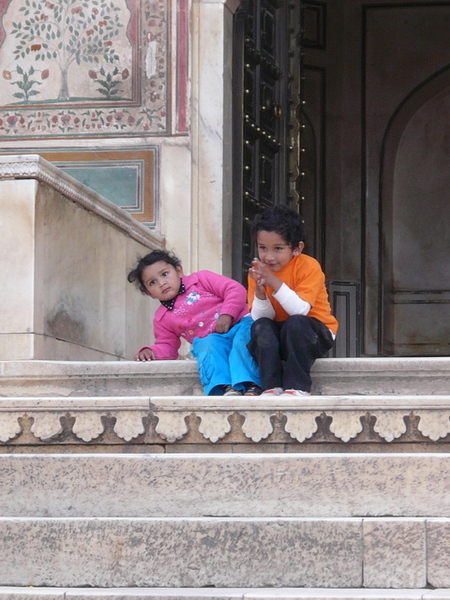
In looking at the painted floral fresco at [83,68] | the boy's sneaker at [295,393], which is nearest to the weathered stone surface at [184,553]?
the boy's sneaker at [295,393]

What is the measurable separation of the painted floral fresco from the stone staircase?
4343 mm

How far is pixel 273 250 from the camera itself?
4.75 meters

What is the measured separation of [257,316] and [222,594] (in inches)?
65.4

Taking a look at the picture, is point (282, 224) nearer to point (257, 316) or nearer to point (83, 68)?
point (257, 316)

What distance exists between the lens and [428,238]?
39.9 ft

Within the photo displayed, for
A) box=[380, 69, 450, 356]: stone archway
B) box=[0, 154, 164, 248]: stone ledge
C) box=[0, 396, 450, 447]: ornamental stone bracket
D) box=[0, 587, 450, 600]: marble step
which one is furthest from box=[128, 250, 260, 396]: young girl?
box=[380, 69, 450, 356]: stone archway

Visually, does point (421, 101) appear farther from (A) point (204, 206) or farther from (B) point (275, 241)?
(B) point (275, 241)

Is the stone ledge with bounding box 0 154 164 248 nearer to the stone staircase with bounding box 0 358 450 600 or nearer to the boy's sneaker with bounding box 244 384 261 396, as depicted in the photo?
the boy's sneaker with bounding box 244 384 261 396

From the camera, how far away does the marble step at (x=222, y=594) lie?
3.11 metres

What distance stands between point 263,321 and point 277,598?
164 cm

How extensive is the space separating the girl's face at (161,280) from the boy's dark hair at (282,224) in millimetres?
472

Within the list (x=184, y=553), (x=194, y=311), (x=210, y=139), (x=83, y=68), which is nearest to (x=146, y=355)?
(x=194, y=311)

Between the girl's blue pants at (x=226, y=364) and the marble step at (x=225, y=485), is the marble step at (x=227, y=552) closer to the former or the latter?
the marble step at (x=225, y=485)

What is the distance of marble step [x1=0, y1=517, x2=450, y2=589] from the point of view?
3326mm
